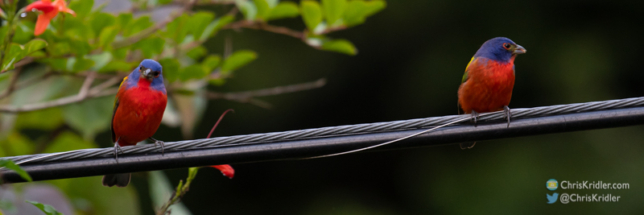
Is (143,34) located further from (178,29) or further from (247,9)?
(247,9)

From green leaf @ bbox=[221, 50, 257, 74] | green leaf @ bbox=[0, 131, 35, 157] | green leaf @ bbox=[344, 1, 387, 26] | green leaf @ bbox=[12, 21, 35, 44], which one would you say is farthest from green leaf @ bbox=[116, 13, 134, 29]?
green leaf @ bbox=[0, 131, 35, 157]

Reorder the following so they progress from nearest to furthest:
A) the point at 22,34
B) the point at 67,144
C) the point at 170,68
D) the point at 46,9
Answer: the point at 46,9
the point at 22,34
the point at 170,68
the point at 67,144

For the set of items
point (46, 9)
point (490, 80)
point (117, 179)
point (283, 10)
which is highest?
point (283, 10)

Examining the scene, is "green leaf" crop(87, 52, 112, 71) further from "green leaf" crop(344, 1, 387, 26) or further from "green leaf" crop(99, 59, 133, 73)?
"green leaf" crop(344, 1, 387, 26)

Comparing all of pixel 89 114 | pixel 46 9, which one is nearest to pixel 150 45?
pixel 89 114

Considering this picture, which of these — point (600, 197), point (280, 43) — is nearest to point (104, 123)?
point (280, 43)

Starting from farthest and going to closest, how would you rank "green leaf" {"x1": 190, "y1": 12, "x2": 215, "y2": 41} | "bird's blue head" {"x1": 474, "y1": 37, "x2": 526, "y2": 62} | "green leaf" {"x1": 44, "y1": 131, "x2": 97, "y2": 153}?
"green leaf" {"x1": 44, "y1": 131, "x2": 97, "y2": 153}
"bird's blue head" {"x1": 474, "y1": 37, "x2": 526, "y2": 62}
"green leaf" {"x1": 190, "y1": 12, "x2": 215, "y2": 41}

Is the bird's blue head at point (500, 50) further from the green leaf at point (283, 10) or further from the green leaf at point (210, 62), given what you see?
the green leaf at point (210, 62)
